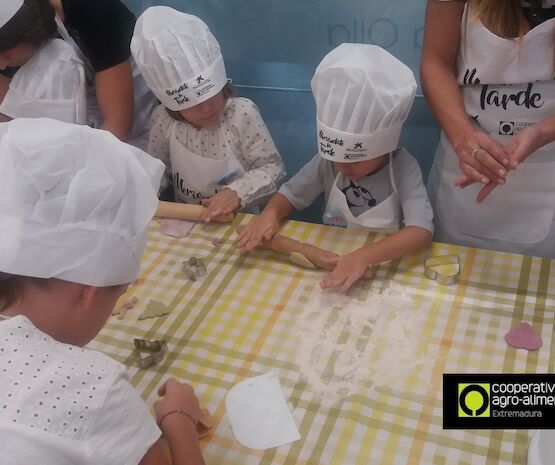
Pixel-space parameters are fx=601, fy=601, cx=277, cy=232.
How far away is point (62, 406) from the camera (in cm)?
60

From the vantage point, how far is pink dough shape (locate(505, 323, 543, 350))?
864mm

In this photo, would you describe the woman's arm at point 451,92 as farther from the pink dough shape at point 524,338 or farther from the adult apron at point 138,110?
the adult apron at point 138,110

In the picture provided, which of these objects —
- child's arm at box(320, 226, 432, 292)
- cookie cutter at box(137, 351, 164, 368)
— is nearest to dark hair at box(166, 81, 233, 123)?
child's arm at box(320, 226, 432, 292)

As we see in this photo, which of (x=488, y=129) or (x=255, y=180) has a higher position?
(x=488, y=129)

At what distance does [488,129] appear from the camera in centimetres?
111

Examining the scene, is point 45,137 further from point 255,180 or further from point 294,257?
point 255,180

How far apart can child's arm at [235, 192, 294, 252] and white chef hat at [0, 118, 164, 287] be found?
42cm

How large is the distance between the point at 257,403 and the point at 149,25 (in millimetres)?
858

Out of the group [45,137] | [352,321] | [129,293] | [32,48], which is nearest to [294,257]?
[352,321]

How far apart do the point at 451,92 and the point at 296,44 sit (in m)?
0.72

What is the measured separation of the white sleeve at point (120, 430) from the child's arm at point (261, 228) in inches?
18.3

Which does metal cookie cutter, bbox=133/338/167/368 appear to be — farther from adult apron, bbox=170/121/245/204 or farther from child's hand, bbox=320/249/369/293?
adult apron, bbox=170/121/245/204

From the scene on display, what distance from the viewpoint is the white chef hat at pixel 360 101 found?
3.52 feet

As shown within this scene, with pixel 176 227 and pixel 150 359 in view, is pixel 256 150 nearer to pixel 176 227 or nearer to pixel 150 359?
pixel 176 227
